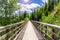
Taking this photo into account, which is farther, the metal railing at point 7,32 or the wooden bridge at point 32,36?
the wooden bridge at point 32,36

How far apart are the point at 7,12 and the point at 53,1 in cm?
5279

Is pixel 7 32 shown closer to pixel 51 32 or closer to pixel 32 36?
pixel 51 32

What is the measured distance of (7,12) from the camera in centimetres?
3934

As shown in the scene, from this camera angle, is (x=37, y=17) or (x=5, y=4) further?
(x=37, y=17)

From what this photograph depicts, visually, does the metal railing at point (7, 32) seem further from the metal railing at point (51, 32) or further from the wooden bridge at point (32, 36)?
the metal railing at point (51, 32)

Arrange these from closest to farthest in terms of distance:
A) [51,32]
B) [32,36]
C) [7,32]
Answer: [7,32]
[51,32]
[32,36]

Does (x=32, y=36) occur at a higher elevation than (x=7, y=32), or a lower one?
lower

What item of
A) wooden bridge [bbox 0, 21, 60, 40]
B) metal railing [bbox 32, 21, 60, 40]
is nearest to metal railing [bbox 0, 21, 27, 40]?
wooden bridge [bbox 0, 21, 60, 40]

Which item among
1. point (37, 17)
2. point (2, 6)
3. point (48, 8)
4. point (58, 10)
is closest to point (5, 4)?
point (2, 6)

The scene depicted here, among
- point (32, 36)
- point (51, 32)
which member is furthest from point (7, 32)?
point (32, 36)

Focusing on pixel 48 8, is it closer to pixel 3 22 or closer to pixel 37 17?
pixel 37 17

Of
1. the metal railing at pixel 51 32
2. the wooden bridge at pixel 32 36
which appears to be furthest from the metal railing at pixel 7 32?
the metal railing at pixel 51 32

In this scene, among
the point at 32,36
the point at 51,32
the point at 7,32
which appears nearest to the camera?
the point at 7,32

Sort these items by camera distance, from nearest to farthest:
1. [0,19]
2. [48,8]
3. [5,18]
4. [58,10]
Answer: [0,19], [5,18], [58,10], [48,8]
